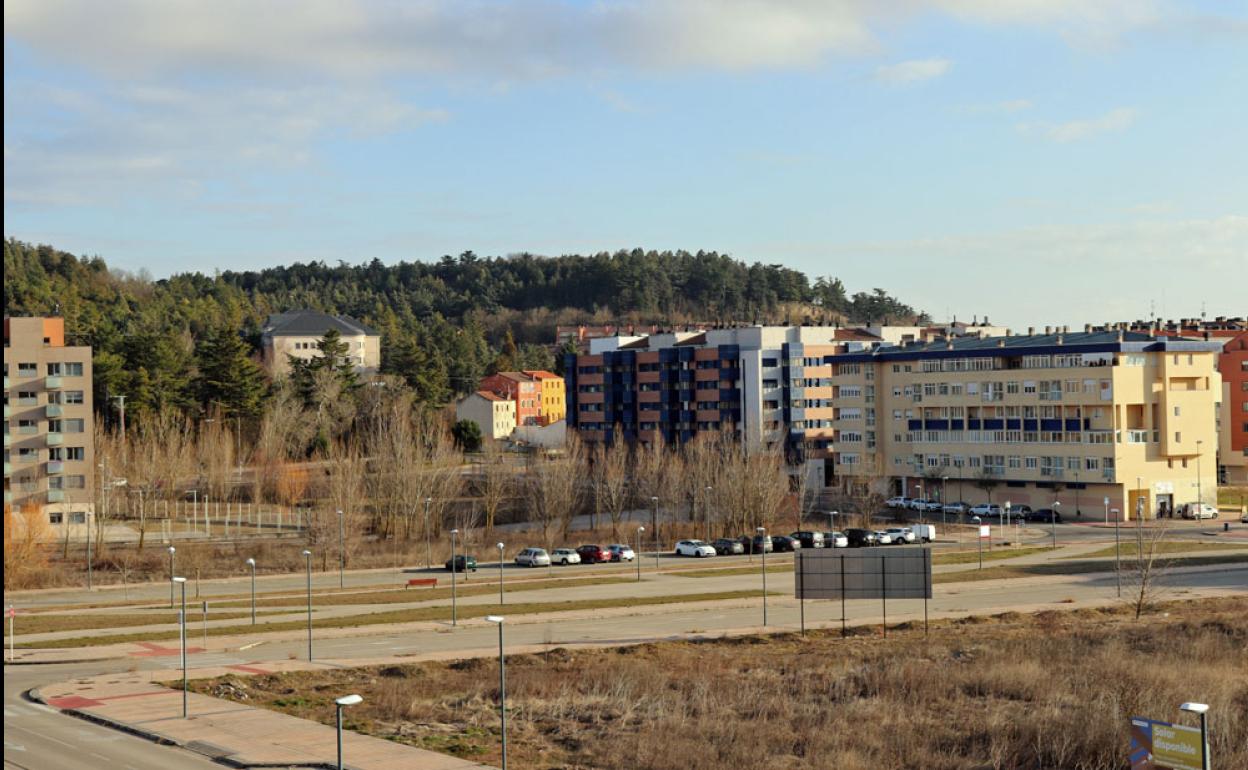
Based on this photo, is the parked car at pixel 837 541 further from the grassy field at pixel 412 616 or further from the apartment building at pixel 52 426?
the apartment building at pixel 52 426

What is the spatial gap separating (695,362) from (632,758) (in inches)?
4098

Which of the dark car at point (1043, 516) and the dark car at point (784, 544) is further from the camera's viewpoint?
the dark car at point (1043, 516)

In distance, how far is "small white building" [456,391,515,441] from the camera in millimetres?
171125

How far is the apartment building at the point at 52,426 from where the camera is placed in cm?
8775

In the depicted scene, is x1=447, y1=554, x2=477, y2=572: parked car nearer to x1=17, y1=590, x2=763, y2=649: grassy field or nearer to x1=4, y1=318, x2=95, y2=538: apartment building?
x1=17, y1=590, x2=763, y2=649: grassy field

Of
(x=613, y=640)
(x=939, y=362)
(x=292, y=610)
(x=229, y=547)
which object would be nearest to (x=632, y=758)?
(x=613, y=640)

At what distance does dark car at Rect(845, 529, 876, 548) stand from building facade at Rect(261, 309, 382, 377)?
93165 mm

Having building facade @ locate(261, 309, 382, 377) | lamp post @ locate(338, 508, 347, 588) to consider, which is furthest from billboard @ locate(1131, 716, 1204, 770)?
building facade @ locate(261, 309, 382, 377)

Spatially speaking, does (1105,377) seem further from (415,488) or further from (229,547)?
(229,547)

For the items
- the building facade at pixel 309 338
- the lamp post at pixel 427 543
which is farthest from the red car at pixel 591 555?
the building facade at pixel 309 338

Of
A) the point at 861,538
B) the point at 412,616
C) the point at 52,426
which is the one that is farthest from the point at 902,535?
the point at 52,426

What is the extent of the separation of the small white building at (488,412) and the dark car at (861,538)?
87.2 metres

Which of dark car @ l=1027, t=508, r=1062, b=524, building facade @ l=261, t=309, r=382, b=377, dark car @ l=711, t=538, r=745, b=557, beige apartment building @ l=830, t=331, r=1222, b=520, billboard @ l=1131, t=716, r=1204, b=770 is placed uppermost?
building facade @ l=261, t=309, r=382, b=377

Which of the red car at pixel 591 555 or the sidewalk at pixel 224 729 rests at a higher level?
the sidewalk at pixel 224 729
